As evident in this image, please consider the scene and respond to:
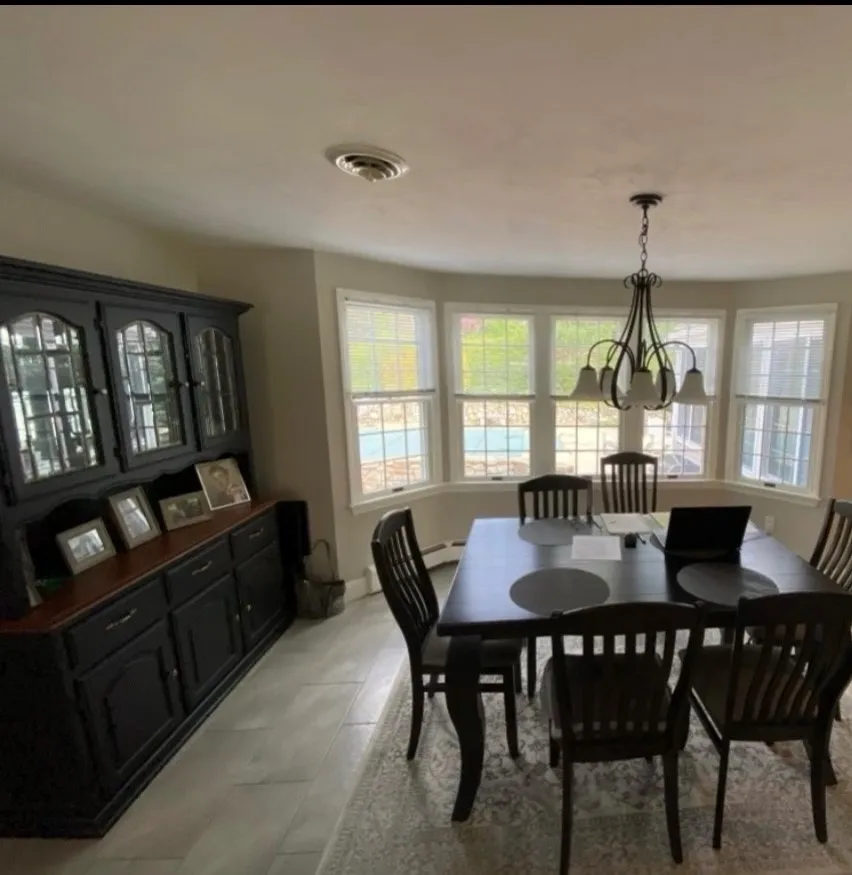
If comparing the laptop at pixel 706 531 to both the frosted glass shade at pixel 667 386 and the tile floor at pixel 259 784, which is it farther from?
the tile floor at pixel 259 784

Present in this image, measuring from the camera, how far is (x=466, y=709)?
175 cm

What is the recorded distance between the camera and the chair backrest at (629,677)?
1.39 m

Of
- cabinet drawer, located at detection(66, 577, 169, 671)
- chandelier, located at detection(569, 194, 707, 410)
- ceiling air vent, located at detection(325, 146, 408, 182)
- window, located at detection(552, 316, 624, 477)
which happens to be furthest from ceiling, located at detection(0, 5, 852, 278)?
cabinet drawer, located at detection(66, 577, 169, 671)

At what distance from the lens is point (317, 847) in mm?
1717

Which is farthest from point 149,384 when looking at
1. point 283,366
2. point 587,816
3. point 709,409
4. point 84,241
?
point 709,409

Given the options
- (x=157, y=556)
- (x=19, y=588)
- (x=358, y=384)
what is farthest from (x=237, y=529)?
(x=358, y=384)

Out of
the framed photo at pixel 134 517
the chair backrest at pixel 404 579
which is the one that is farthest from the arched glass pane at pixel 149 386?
the chair backrest at pixel 404 579

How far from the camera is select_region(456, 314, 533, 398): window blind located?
12.9ft

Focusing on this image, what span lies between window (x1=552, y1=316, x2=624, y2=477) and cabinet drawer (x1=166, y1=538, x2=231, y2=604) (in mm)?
2749

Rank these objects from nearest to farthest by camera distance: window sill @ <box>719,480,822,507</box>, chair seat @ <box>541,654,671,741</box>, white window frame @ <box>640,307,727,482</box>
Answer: chair seat @ <box>541,654,671,741</box>, window sill @ <box>719,480,822,507</box>, white window frame @ <box>640,307,727,482</box>

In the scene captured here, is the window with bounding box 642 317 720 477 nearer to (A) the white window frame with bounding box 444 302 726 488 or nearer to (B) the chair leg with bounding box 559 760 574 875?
(A) the white window frame with bounding box 444 302 726 488

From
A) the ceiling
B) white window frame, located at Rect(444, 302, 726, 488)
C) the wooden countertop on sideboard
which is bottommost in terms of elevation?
the wooden countertop on sideboard

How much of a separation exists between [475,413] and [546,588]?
223 cm

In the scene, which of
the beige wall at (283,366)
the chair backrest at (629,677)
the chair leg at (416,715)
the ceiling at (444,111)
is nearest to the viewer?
the ceiling at (444,111)
